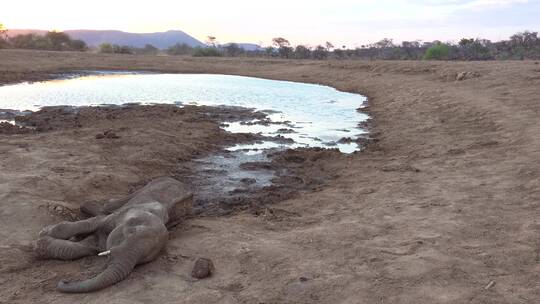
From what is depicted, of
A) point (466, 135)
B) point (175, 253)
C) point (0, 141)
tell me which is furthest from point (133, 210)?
point (466, 135)

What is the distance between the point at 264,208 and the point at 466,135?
238 inches

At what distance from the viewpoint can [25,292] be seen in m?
4.41

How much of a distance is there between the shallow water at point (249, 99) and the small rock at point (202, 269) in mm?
6536

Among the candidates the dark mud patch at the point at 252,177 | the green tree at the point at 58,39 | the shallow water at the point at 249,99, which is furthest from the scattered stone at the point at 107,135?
the green tree at the point at 58,39

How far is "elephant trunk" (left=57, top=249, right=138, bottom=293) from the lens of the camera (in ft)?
14.2

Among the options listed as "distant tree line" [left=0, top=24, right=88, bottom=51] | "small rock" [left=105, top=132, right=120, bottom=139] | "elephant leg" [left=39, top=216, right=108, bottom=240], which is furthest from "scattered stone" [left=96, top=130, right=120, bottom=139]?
"distant tree line" [left=0, top=24, right=88, bottom=51]

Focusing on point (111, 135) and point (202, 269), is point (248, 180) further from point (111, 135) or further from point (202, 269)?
point (202, 269)

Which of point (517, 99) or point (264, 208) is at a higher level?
point (517, 99)

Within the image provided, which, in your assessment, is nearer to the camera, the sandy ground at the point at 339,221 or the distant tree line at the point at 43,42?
the sandy ground at the point at 339,221

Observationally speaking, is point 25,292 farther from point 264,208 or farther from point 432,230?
point 432,230

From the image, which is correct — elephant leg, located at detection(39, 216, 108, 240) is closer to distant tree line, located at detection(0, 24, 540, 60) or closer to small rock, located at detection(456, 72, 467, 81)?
small rock, located at detection(456, 72, 467, 81)

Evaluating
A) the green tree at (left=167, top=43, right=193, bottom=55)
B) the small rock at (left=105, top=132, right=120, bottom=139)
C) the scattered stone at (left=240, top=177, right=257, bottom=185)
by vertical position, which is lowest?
the scattered stone at (left=240, top=177, right=257, bottom=185)

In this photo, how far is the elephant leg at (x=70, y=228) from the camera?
5.25 m

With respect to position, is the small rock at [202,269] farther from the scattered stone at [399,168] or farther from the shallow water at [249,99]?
the shallow water at [249,99]
